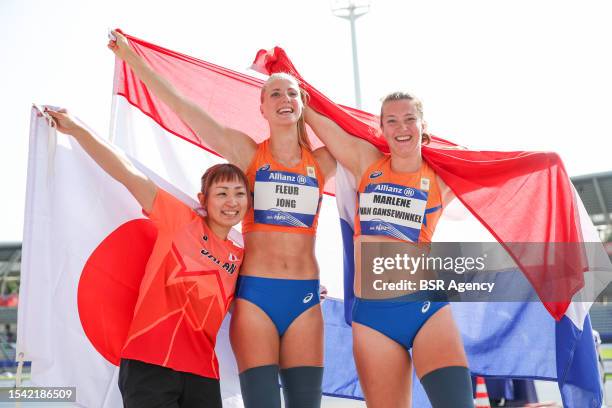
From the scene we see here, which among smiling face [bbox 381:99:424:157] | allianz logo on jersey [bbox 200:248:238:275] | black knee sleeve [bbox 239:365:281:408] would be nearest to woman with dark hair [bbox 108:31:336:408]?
black knee sleeve [bbox 239:365:281:408]

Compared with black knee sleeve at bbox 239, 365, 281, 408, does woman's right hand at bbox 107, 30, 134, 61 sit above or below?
above

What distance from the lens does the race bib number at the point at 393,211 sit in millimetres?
4141

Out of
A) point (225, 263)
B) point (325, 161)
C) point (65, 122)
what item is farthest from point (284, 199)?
point (65, 122)

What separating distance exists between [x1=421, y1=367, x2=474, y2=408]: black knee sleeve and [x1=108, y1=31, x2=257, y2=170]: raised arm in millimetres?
1785

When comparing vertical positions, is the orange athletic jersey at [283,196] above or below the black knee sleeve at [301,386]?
above

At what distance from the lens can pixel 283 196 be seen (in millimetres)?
4199

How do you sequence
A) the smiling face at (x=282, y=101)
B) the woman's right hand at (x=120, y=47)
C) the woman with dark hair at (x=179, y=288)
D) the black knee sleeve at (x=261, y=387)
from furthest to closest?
the woman's right hand at (x=120, y=47) < the smiling face at (x=282, y=101) < the black knee sleeve at (x=261, y=387) < the woman with dark hair at (x=179, y=288)

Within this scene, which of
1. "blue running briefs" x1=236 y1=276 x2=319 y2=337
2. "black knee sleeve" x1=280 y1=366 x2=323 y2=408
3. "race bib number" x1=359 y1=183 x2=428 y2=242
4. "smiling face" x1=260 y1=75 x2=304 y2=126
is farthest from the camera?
"smiling face" x1=260 y1=75 x2=304 y2=126

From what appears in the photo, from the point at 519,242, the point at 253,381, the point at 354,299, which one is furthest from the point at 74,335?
the point at 519,242

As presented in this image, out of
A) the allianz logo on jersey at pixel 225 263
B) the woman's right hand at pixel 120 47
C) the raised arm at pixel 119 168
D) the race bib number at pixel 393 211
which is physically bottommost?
the allianz logo on jersey at pixel 225 263

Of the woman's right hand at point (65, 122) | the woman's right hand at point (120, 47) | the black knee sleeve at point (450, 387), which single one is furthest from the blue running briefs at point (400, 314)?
the woman's right hand at point (120, 47)

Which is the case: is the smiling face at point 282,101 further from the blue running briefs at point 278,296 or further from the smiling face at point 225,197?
the blue running briefs at point 278,296

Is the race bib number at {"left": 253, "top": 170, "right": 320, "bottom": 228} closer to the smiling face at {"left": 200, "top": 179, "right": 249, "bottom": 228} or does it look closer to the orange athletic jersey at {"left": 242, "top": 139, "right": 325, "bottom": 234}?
the orange athletic jersey at {"left": 242, "top": 139, "right": 325, "bottom": 234}

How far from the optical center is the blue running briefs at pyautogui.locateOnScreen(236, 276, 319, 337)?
399cm
